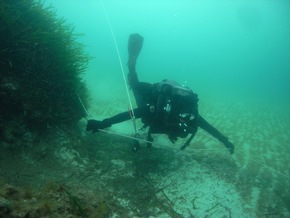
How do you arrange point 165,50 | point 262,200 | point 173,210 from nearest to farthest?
point 173,210, point 262,200, point 165,50

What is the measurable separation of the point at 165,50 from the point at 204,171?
4272 inches

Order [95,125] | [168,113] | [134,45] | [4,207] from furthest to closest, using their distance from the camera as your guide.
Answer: [134,45]
[95,125]
[168,113]
[4,207]

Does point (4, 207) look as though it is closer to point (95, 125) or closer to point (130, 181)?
point (130, 181)

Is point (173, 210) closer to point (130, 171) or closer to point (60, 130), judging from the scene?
point (130, 171)

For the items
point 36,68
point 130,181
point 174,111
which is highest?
point 36,68

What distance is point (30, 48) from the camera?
17.2 feet

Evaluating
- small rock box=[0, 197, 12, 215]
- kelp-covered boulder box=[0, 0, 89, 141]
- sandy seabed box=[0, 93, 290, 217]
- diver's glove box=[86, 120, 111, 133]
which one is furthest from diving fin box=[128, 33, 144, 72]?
small rock box=[0, 197, 12, 215]

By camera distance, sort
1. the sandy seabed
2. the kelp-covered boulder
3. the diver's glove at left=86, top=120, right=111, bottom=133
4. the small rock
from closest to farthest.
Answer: the small rock → the sandy seabed → the kelp-covered boulder → the diver's glove at left=86, top=120, right=111, bottom=133

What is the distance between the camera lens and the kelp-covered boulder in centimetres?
480

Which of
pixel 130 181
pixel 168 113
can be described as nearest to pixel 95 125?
pixel 130 181

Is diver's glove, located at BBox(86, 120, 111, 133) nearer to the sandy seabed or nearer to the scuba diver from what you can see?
the scuba diver

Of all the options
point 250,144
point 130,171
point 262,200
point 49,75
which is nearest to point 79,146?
point 130,171

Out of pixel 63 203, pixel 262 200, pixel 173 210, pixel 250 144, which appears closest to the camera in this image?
pixel 63 203

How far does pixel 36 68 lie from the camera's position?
5312mm
